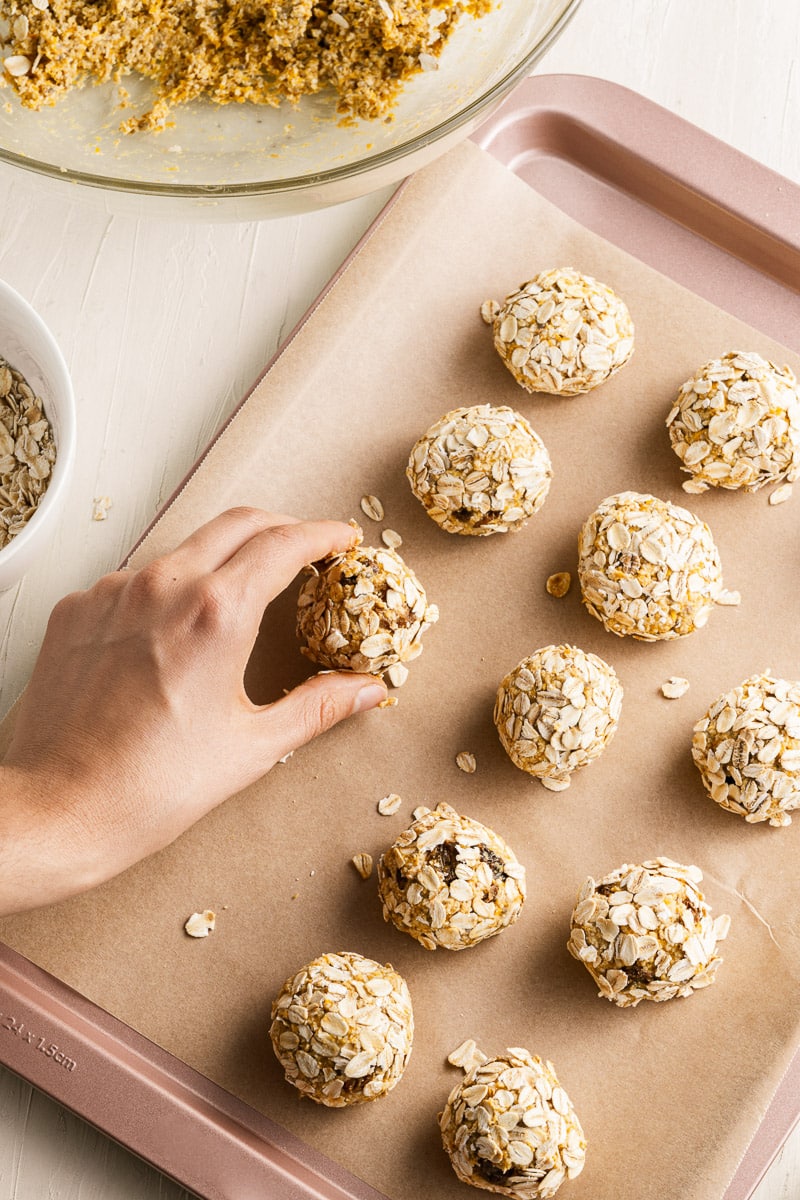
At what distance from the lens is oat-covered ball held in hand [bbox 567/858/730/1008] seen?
4.70 ft

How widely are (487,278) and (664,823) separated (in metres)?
0.86

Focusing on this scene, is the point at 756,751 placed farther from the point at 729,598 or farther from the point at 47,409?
the point at 47,409

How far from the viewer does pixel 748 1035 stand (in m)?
1.48

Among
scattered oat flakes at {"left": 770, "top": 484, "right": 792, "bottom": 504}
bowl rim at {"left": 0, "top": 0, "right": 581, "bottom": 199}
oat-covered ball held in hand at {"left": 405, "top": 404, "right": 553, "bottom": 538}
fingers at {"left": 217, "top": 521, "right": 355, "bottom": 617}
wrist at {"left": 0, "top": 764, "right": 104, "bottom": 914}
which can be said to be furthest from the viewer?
scattered oat flakes at {"left": 770, "top": 484, "right": 792, "bottom": 504}

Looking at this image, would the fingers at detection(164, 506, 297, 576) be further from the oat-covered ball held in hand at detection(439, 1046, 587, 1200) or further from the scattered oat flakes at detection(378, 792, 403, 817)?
the oat-covered ball held in hand at detection(439, 1046, 587, 1200)

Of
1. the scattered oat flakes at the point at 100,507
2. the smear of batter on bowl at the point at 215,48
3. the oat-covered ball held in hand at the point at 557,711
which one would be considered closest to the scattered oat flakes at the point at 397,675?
the oat-covered ball held in hand at the point at 557,711

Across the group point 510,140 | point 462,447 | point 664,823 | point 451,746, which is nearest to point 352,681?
point 451,746

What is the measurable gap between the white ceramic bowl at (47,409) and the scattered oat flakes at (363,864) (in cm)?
61

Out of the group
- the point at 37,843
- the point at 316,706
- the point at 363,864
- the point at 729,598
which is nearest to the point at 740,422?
the point at 729,598

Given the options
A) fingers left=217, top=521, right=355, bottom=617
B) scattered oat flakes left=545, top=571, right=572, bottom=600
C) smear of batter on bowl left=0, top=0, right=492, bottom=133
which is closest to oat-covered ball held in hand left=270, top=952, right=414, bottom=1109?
fingers left=217, top=521, right=355, bottom=617

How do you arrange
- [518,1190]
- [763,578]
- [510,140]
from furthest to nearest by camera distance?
[510,140]
[763,578]
[518,1190]

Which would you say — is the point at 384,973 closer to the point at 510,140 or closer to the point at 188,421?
the point at 188,421

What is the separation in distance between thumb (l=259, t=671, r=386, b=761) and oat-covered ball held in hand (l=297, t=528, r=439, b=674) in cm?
3

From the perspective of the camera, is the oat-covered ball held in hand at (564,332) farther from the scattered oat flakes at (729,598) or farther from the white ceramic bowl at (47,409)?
the white ceramic bowl at (47,409)
